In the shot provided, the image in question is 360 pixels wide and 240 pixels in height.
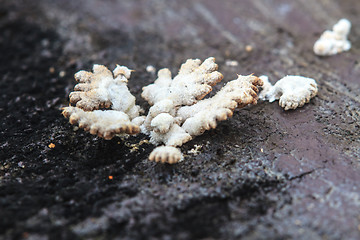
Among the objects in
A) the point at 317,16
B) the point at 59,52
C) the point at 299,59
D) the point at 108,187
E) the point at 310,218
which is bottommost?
the point at 310,218

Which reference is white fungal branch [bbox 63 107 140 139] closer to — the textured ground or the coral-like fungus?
the textured ground

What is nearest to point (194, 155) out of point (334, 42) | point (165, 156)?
point (165, 156)

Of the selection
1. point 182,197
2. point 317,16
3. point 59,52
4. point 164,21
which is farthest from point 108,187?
point 317,16

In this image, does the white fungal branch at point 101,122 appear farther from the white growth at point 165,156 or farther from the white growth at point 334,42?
the white growth at point 334,42

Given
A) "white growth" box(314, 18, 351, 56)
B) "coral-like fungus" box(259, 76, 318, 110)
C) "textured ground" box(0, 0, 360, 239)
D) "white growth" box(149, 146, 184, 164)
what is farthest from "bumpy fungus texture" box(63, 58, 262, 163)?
"white growth" box(314, 18, 351, 56)

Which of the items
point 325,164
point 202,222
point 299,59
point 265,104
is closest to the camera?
point 202,222

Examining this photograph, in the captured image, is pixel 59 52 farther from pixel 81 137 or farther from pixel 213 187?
pixel 213 187

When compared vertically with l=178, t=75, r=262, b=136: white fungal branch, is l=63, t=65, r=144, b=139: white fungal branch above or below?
above

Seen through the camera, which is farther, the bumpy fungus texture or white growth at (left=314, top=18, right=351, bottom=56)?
white growth at (left=314, top=18, right=351, bottom=56)
